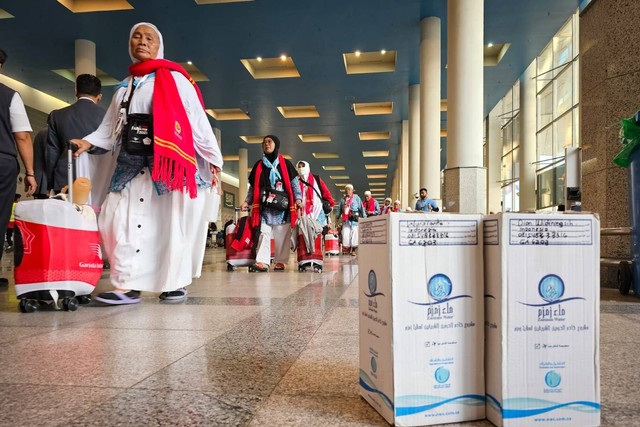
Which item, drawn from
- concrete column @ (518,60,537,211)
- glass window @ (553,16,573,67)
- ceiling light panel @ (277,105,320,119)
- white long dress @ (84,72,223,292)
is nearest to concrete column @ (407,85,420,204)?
concrete column @ (518,60,537,211)

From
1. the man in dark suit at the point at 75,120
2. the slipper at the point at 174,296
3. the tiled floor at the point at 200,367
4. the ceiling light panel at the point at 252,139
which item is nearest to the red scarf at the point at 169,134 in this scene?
the slipper at the point at 174,296

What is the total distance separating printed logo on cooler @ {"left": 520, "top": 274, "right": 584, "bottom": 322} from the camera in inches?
52.5

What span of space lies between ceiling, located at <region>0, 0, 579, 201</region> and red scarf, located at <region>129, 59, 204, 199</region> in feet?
32.3

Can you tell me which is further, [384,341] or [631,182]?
[631,182]

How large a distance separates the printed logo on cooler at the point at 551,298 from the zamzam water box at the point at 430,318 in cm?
16

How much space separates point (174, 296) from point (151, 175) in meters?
1.04

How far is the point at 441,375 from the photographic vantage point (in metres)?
1.37

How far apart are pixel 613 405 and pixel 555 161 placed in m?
18.2

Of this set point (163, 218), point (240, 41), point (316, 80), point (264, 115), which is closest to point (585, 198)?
point (163, 218)

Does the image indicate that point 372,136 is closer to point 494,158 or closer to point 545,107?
point 494,158

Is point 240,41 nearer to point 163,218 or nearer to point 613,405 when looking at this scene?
point 163,218

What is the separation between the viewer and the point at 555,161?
17719 mm

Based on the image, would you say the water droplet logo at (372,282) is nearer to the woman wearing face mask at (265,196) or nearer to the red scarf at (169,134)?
the red scarf at (169,134)

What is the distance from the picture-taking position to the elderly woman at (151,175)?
3697mm
